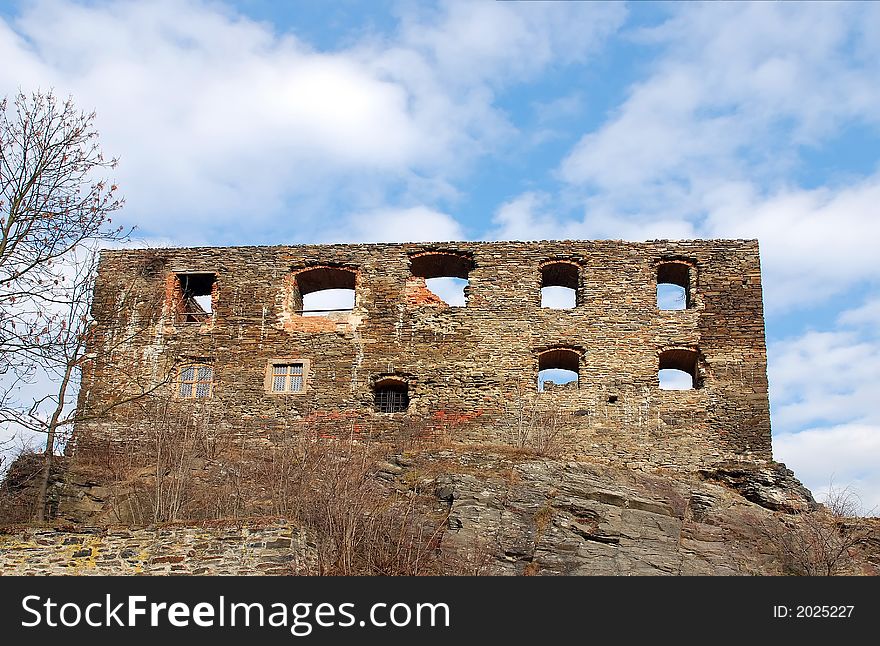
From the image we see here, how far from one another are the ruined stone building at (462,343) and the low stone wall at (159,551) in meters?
7.84

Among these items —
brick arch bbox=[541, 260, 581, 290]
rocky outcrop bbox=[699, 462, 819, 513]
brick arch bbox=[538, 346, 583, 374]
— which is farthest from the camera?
brick arch bbox=[541, 260, 581, 290]

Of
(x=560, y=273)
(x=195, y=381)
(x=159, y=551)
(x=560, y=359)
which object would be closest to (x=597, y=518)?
(x=560, y=359)

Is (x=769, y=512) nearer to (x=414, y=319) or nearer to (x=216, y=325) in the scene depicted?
(x=414, y=319)

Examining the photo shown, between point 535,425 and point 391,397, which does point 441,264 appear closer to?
point 391,397

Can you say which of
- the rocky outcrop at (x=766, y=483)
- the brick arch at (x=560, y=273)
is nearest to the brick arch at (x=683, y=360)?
the rocky outcrop at (x=766, y=483)

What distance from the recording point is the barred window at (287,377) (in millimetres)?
20547

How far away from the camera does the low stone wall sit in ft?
39.0

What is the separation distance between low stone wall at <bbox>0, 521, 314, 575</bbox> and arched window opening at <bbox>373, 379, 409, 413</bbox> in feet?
27.2

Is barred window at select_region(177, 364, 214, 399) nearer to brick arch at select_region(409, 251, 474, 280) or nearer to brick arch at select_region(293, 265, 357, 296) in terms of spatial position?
brick arch at select_region(293, 265, 357, 296)

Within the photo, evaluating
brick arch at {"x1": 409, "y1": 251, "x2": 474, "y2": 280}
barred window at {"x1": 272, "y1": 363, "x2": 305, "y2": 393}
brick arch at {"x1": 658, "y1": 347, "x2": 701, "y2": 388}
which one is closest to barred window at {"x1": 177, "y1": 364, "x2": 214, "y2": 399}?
barred window at {"x1": 272, "y1": 363, "x2": 305, "y2": 393}

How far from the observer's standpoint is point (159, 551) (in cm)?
1205

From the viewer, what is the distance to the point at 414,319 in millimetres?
20859

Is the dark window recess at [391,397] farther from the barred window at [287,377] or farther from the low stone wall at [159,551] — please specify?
the low stone wall at [159,551]

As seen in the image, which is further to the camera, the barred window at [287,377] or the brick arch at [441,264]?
the brick arch at [441,264]
